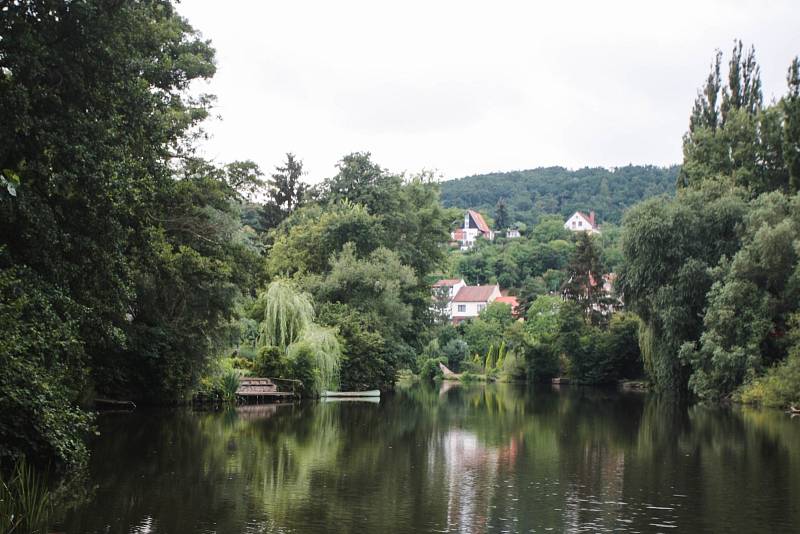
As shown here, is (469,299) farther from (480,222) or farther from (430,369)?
(480,222)

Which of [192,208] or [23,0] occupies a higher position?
[23,0]

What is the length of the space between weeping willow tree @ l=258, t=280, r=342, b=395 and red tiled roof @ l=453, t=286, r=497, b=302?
73.6 metres

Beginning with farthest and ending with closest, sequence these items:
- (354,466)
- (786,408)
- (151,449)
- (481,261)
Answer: (481,261) → (786,408) → (151,449) → (354,466)

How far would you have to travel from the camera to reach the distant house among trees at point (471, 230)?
495 feet

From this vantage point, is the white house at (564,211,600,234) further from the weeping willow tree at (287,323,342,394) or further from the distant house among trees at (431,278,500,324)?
the weeping willow tree at (287,323,342,394)

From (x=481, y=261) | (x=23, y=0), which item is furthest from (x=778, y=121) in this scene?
(x=481, y=261)

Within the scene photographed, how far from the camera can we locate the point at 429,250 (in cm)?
6025

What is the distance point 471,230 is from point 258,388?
393 ft

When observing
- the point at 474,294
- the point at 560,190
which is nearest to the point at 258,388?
the point at 474,294

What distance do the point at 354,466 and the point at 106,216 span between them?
278 inches

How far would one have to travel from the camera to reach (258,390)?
120 ft

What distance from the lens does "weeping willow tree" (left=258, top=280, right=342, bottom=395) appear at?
3909 centimetres

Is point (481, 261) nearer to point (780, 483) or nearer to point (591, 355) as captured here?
point (591, 355)

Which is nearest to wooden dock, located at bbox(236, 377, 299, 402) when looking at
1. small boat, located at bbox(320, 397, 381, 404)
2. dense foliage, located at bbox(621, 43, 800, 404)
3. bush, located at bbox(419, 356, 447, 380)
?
small boat, located at bbox(320, 397, 381, 404)
